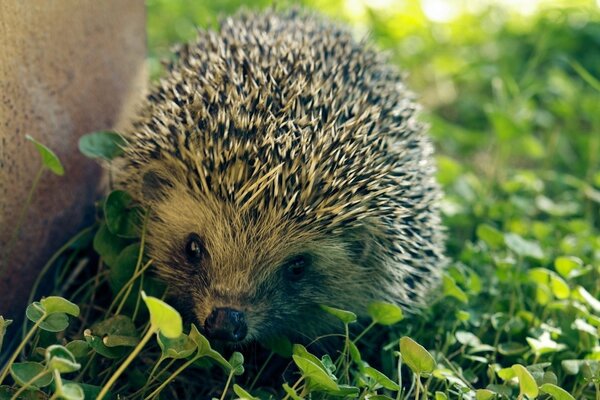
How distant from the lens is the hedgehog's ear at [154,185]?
2.06m

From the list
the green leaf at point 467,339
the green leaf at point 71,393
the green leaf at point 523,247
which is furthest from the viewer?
the green leaf at point 523,247

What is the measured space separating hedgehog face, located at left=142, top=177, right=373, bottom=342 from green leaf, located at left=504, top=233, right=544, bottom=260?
0.58m

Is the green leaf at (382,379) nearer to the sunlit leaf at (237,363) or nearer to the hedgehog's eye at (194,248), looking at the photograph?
the sunlit leaf at (237,363)

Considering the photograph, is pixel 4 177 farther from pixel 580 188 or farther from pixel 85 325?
pixel 580 188

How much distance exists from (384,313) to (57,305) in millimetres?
876

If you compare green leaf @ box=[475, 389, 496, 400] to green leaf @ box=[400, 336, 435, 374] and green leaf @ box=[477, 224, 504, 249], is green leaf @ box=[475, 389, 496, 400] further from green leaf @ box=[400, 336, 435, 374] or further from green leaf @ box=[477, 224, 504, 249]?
green leaf @ box=[477, 224, 504, 249]

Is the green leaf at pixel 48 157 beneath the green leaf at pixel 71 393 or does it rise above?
above

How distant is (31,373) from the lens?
62.1 inches

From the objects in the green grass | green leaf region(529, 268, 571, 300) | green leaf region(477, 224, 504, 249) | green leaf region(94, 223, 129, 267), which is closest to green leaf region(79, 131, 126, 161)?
the green grass

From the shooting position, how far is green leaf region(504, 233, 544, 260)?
2418mm

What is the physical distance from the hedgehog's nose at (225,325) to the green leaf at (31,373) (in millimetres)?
397

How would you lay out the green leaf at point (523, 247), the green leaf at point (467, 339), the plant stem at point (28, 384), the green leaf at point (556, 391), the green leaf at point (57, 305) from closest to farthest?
the plant stem at point (28, 384), the green leaf at point (57, 305), the green leaf at point (556, 391), the green leaf at point (467, 339), the green leaf at point (523, 247)

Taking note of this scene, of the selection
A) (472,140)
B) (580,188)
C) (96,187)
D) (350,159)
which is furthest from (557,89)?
(96,187)

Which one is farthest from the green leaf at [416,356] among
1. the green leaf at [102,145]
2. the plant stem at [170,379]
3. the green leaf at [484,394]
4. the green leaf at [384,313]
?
the green leaf at [102,145]
